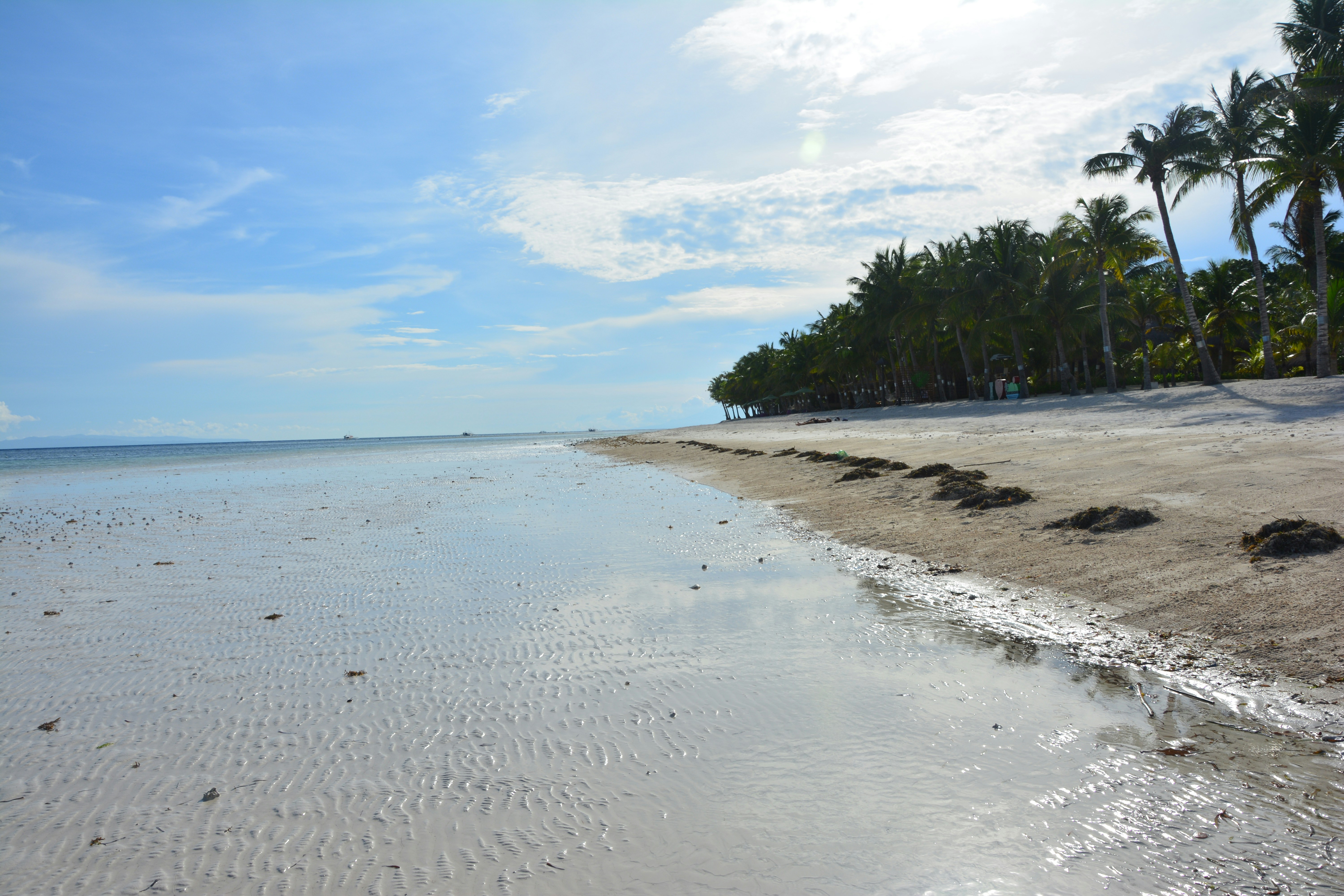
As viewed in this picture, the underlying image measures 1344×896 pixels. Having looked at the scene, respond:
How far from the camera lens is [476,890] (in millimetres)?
2998

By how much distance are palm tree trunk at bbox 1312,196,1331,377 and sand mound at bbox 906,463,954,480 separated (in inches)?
875

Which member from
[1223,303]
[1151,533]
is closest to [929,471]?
[1151,533]

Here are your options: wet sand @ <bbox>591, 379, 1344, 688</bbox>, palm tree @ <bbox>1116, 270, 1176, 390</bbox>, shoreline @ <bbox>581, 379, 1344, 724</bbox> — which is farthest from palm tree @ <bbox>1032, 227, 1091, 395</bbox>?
shoreline @ <bbox>581, 379, 1344, 724</bbox>

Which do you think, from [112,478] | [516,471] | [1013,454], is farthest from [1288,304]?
[112,478]

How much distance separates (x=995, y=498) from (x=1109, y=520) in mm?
2407

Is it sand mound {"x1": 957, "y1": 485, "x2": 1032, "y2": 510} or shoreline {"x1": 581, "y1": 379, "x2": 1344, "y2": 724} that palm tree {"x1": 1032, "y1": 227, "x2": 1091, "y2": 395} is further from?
sand mound {"x1": 957, "y1": 485, "x2": 1032, "y2": 510}

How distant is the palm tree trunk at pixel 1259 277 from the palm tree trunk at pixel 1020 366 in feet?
44.0

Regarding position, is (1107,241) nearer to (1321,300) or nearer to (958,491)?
(1321,300)

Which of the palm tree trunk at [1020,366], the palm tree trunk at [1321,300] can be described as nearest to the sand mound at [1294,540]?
the palm tree trunk at [1321,300]

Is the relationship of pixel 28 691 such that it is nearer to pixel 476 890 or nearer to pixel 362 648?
pixel 362 648

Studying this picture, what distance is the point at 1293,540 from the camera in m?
6.25

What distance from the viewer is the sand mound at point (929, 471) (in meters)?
14.0

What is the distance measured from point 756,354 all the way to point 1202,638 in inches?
4651

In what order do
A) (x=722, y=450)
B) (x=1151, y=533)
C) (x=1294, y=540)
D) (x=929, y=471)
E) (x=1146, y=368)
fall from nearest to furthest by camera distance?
1. (x=1294, y=540)
2. (x=1151, y=533)
3. (x=929, y=471)
4. (x=722, y=450)
5. (x=1146, y=368)
